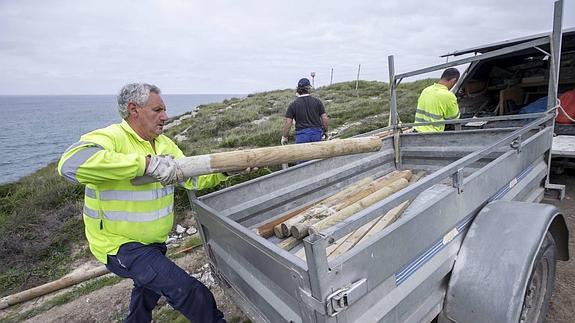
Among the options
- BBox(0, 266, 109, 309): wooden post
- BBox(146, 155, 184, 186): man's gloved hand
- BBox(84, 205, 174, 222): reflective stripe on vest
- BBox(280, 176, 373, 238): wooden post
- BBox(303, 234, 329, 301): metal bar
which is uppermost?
BBox(146, 155, 184, 186): man's gloved hand

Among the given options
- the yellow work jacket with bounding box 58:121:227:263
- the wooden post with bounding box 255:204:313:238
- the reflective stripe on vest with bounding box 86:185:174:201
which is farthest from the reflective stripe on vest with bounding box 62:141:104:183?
the wooden post with bounding box 255:204:313:238

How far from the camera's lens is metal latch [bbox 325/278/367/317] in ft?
3.87

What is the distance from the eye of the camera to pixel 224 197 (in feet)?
7.84

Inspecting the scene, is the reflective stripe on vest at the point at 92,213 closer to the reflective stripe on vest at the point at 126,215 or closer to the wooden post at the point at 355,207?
the reflective stripe on vest at the point at 126,215

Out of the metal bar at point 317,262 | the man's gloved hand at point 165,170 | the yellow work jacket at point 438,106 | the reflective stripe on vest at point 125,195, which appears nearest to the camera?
the metal bar at point 317,262

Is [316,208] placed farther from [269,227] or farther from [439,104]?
[439,104]

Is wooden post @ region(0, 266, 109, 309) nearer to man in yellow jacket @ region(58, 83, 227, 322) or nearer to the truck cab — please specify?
man in yellow jacket @ region(58, 83, 227, 322)

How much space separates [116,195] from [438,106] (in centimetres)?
416

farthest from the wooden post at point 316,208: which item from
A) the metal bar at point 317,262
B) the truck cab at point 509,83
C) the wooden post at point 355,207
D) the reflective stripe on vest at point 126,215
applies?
the truck cab at point 509,83

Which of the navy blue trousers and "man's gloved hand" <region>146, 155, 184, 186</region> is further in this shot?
the navy blue trousers

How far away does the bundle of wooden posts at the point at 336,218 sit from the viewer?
→ 219 cm

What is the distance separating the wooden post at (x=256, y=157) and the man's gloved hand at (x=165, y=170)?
0.10 ft

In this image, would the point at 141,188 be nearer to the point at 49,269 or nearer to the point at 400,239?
the point at 400,239

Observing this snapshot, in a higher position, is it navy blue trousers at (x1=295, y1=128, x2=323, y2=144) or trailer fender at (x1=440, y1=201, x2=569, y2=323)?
navy blue trousers at (x1=295, y1=128, x2=323, y2=144)
